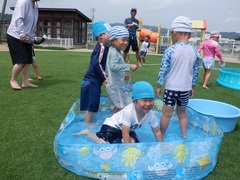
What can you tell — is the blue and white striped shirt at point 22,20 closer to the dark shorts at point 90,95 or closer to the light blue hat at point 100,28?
the light blue hat at point 100,28

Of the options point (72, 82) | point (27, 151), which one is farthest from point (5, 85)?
point (27, 151)

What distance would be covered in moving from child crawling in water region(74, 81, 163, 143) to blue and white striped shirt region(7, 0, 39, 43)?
2.78 meters

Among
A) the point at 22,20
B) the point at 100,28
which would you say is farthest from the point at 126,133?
the point at 22,20

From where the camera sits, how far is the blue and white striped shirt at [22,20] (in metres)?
4.35

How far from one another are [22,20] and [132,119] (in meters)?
3.18

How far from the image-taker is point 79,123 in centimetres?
336

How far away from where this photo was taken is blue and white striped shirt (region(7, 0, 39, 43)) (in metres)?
4.35

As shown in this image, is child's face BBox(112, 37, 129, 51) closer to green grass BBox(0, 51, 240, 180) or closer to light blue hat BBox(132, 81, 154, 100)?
light blue hat BBox(132, 81, 154, 100)

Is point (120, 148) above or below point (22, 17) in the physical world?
below

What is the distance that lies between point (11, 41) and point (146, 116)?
326cm

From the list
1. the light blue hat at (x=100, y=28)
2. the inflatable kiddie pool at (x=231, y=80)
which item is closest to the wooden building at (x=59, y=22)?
Result: the inflatable kiddie pool at (x=231, y=80)

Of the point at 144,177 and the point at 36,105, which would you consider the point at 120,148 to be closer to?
the point at 144,177

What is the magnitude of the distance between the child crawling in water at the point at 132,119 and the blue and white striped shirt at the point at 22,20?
9.11 feet

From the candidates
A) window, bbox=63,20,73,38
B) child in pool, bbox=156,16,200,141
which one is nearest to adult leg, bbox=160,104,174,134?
child in pool, bbox=156,16,200,141
